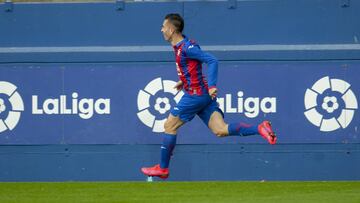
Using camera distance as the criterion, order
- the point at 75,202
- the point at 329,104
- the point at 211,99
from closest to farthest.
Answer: the point at 75,202
the point at 211,99
the point at 329,104

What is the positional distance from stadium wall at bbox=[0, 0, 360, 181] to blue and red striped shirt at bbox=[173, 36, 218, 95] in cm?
126

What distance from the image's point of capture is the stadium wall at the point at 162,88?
11.0 meters

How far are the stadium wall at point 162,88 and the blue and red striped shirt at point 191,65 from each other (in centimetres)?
126

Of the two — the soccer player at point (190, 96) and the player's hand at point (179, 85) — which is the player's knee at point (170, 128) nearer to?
the soccer player at point (190, 96)

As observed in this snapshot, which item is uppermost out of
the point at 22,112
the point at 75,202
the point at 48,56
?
the point at 48,56

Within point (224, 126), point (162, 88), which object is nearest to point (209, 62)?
point (224, 126)

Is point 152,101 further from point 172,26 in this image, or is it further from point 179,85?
point 172,26

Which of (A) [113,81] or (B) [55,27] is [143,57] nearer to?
(A) [113,81]

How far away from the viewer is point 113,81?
11.2 metres

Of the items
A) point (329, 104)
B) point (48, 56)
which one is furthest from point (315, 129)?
point (48, 56)

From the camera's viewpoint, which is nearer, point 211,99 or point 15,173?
point 211,99

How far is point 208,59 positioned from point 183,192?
144cm

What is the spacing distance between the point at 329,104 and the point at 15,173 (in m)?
3.89

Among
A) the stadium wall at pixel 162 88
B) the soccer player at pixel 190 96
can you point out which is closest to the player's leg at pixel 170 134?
the soccer player at pixel 190 96
